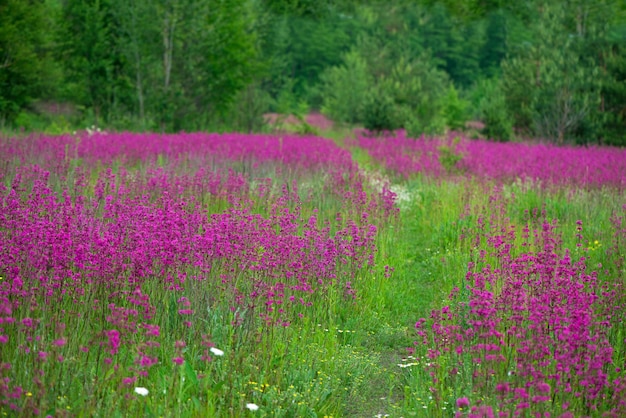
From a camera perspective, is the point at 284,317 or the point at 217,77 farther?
the point at 217,77

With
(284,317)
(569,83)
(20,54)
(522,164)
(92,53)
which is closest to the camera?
(284,317)

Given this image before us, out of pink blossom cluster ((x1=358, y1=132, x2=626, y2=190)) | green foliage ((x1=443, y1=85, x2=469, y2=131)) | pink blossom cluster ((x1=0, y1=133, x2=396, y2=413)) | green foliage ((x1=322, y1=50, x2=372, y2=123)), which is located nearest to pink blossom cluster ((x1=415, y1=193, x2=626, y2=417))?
pink blossom cluster ((x1=0, y1=133, x2=396, y2=413))

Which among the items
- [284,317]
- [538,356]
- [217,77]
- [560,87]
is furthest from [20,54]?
[538,356]

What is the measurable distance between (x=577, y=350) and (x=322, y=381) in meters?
1.64

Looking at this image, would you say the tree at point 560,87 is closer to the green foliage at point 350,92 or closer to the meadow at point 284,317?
the green foliage at point 350,92

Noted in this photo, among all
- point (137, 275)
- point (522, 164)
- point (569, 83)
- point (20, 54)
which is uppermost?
point (569, 83)

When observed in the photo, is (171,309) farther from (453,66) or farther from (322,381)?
(453,66)

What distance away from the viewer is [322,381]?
4418 mm

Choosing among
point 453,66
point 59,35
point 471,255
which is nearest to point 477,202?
point 471,255

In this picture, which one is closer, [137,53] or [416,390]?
[416,390]

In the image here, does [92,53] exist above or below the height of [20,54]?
Answer: above

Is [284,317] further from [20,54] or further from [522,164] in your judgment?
[20,54]

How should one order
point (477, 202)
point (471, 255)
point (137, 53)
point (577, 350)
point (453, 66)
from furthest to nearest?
1. point (453, 66)
2. point (137, 53)
3. point (477, 202)
4. point (471, 255)
5. point (577, 350)

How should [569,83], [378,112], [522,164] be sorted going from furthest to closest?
[378,112] < [569,83] < [522,164]
